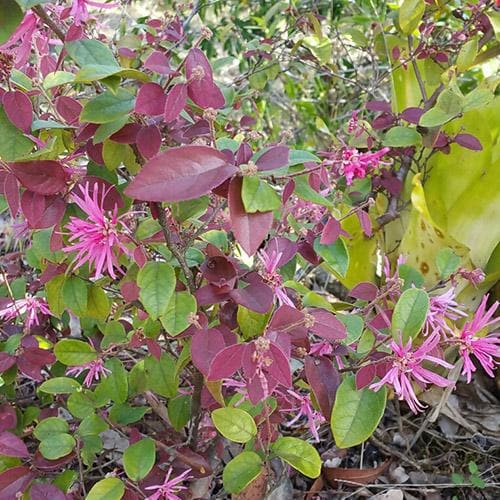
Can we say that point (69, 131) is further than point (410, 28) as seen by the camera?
No

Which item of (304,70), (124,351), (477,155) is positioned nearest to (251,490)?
(124,351)

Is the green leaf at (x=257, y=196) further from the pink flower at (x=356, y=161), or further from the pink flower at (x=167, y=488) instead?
the pink flower at (x=167, y=488)

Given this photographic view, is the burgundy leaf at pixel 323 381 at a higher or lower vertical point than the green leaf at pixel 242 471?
higher

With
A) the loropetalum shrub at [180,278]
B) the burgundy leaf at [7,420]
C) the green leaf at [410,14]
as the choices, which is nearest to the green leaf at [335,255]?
the loropetalum shrub at [180,278]

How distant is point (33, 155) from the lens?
0.60 metres

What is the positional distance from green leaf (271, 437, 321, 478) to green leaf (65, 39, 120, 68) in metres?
0.49

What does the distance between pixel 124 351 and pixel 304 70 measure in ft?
4.22

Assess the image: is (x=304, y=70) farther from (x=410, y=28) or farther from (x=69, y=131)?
(x=69, y=131)

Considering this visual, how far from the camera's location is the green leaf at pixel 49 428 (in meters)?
0.83

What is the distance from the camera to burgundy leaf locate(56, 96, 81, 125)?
70 centimetres

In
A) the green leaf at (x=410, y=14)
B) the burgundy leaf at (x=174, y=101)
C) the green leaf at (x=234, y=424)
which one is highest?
the burgundy leaf at (x=174, y=101)

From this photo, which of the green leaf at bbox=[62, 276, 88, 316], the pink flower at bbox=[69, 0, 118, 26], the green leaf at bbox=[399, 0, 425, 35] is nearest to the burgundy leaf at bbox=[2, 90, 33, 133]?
the pink flower at bbox=[69, 0, 118, 26]

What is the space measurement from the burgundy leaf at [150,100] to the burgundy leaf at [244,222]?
0.13 metres

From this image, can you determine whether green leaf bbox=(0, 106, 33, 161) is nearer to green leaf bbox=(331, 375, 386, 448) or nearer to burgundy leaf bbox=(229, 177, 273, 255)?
burgundy leaf bbox=(229, 177, 273, 255)
